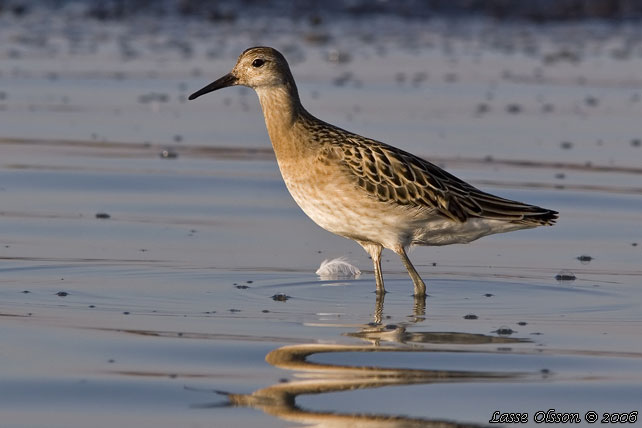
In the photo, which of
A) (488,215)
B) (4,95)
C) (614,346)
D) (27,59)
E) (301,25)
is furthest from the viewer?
(301,25)

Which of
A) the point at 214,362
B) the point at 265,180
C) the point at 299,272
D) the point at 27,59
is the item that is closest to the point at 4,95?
the point at 27,59

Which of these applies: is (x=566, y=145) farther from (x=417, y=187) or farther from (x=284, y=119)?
(x=284, y=119)

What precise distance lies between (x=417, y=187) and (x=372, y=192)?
0.35 meters

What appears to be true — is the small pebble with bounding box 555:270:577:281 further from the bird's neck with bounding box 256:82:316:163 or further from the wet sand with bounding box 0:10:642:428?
the bird's neck with bounding box 256:82:316:163

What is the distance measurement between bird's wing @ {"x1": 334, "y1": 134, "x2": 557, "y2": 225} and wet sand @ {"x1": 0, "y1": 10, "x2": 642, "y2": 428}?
56cm

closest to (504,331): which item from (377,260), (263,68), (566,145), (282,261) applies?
(377,260)

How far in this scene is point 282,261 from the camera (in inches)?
402

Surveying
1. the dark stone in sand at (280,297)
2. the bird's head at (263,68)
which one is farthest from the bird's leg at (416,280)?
the bird's head at (263,68)

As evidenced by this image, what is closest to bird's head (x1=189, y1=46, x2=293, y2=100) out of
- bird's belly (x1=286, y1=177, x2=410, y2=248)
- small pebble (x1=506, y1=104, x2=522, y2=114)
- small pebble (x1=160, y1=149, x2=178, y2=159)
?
bird's belly (x1=286, y1=177, x2=410, y2=248)

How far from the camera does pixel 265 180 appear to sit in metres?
13.2

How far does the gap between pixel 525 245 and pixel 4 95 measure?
8.23 metres

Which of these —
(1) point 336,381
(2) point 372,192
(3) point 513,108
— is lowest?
(1) point 336,381

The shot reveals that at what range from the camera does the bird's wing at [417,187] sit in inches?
360

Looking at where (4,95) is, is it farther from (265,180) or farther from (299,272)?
(299,272)
